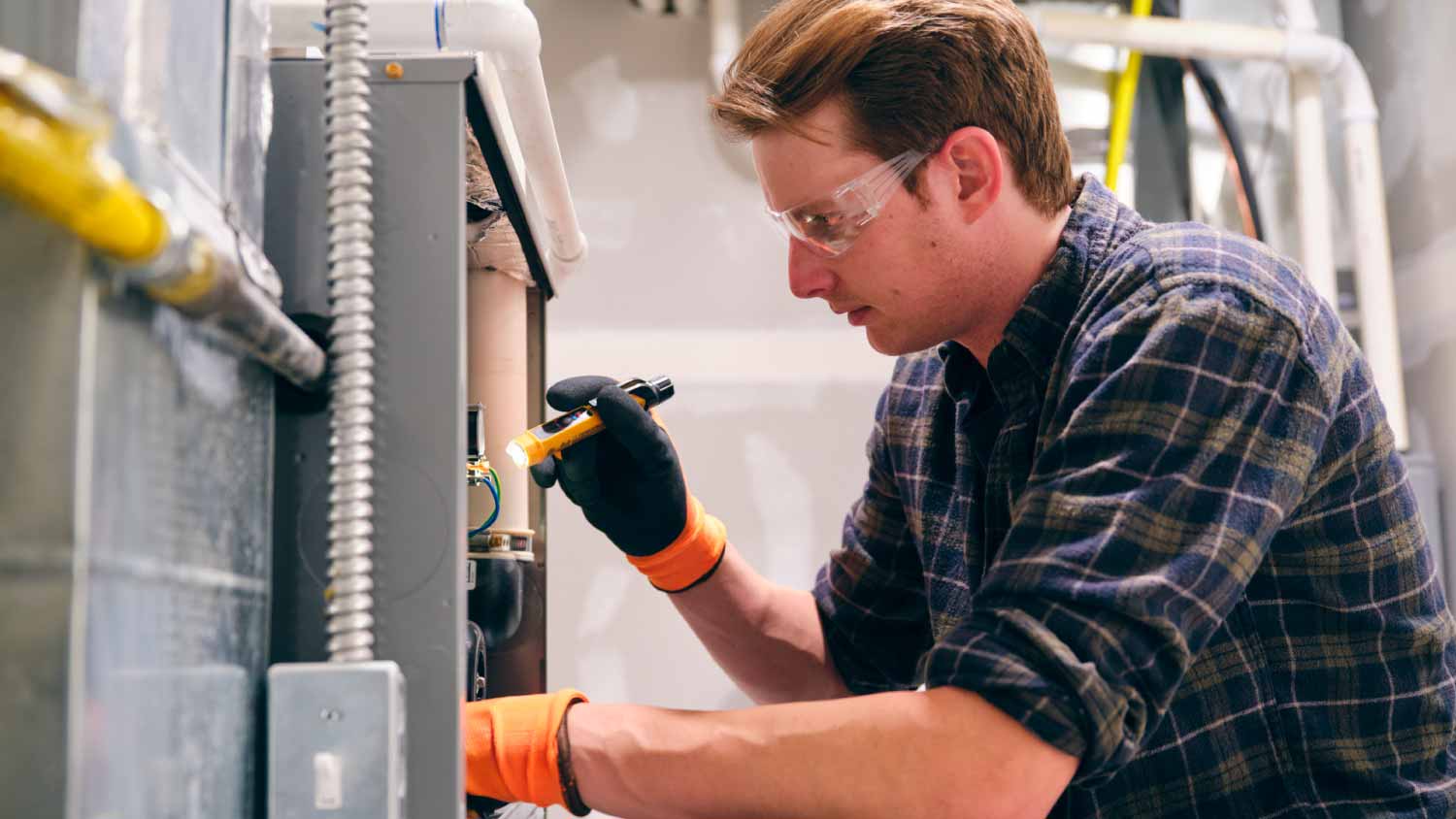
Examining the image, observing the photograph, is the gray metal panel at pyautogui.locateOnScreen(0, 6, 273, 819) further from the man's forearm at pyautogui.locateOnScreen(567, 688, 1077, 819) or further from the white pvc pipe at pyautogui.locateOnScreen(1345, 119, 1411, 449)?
the white pvc pipe at pyautogui.locateOnScreen(1345, 119, 1411, 449)

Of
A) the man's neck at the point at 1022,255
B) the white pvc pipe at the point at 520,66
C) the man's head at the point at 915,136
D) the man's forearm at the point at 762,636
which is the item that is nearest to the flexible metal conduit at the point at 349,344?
the white pvc pipe at the point at 520,66

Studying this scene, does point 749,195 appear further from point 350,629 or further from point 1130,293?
point 350,629

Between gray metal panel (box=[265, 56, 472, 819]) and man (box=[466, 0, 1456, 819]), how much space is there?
10.9 inches

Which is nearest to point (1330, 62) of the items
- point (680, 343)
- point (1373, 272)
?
point (1373, 272)

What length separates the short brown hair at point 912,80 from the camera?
3.45 ft

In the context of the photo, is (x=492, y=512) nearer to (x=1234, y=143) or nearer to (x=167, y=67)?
(x=167, y=67)

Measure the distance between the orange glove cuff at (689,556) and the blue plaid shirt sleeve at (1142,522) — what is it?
430 mm

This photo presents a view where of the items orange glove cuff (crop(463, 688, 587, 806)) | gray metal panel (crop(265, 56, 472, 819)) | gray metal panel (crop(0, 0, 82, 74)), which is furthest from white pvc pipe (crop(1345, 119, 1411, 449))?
gray metal panel (crop(0, 0, 82, 74))

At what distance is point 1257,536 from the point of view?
2.82 ft

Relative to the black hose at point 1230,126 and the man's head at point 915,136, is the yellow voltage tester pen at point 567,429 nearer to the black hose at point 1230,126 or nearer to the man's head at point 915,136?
the man's head at point 915,136

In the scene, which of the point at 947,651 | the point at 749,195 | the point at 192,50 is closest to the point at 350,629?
the point at 192,50

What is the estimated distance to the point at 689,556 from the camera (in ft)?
4.14

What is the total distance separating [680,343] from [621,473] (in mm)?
792

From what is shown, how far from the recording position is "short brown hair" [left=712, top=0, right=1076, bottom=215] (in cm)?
105
